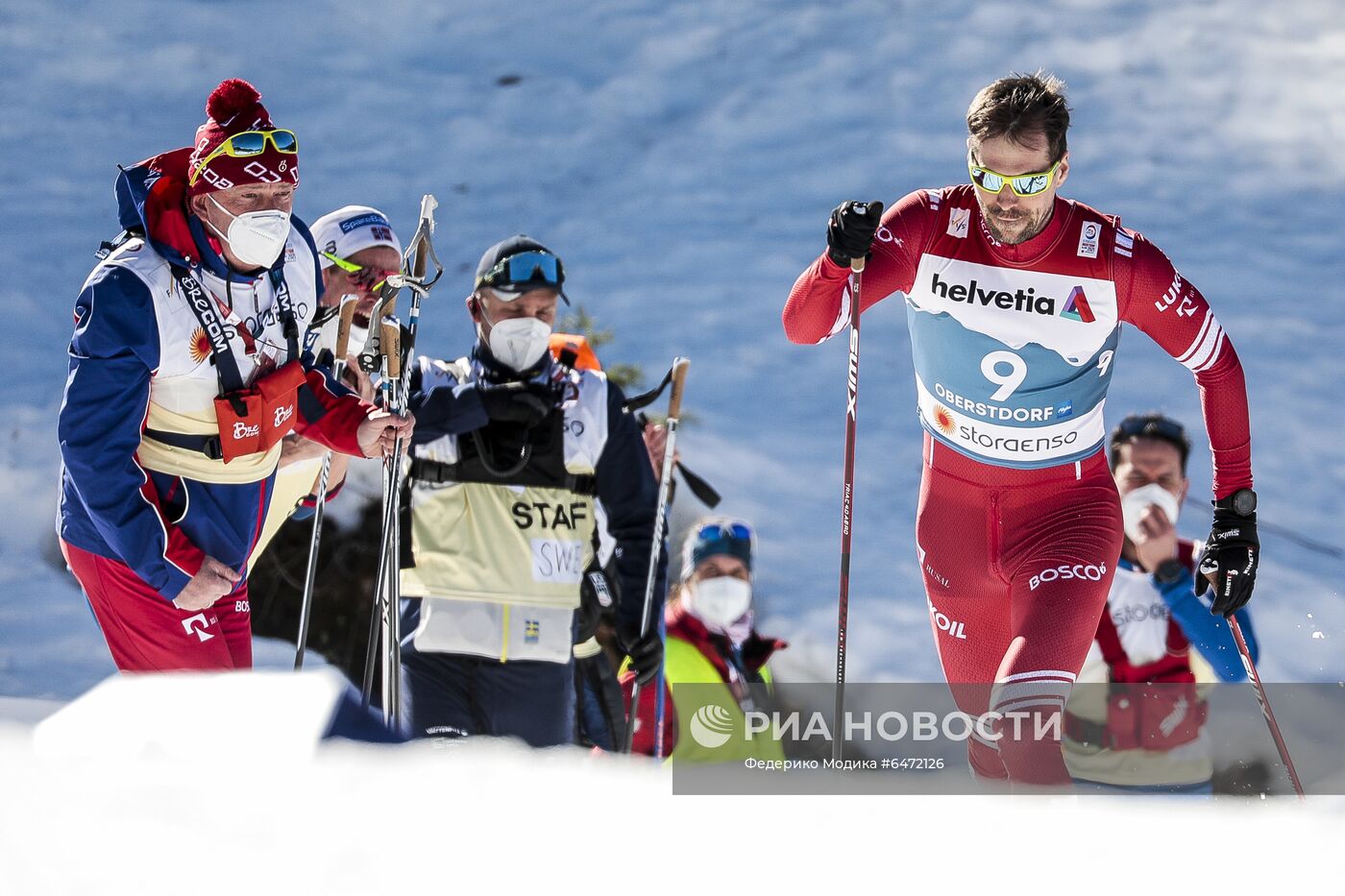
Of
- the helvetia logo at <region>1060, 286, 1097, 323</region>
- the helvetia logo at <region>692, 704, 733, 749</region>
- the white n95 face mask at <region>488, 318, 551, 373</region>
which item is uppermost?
the white n95 face mask at <region>488, 318, 551, 373</region>

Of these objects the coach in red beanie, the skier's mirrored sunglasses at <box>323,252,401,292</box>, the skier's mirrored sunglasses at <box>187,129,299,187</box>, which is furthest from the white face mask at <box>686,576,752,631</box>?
the skier's mirrored sunglasses at <box>187,129,299,187</box>

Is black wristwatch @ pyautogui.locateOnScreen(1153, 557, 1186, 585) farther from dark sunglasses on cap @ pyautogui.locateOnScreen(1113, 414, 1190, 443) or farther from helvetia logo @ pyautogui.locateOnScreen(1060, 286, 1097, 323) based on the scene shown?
helvetia logo @ pyautogui.locateOnScreen(1060, 286, 1097, 323)

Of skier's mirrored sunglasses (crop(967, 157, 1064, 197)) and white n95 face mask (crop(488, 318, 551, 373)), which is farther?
white n95 face mask (crop(488, 318, 551, 373))

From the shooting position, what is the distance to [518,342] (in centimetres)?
Result: 453

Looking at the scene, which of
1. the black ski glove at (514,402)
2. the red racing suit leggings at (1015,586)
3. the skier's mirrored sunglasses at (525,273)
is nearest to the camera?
the red racing suit leggings at (1015,586)

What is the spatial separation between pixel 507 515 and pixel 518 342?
546 millimetres

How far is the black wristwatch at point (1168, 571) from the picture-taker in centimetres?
532

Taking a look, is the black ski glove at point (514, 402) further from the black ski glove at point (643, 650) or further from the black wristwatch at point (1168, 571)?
the black wristwatch at point (1168, 571)

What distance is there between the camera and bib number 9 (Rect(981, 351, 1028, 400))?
3.90m

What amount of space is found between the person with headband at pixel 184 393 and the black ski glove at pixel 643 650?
4.09 ft

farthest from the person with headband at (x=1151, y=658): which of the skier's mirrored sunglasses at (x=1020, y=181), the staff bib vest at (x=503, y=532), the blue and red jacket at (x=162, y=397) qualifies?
the blue and red jacket at (x=162, y=397)

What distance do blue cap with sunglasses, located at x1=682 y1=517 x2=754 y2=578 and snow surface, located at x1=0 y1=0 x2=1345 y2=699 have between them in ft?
6.80

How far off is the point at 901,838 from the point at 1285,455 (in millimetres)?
7396

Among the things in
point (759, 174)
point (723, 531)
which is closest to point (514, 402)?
point (723, 531)
